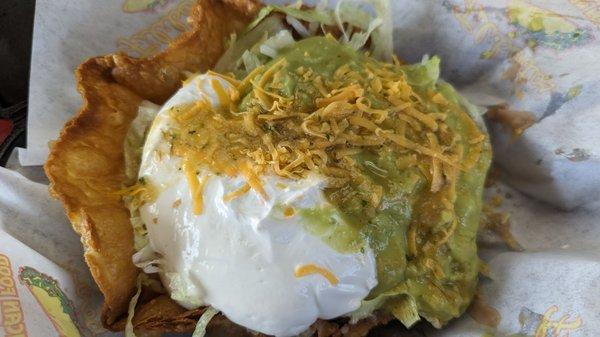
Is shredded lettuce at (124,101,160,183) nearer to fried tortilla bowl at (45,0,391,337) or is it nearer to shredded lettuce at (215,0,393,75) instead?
fried tortilla bowl at (45,0,391,337)

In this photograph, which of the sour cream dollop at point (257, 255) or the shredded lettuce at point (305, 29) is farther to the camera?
the shredded lettuce at point (305, 29)

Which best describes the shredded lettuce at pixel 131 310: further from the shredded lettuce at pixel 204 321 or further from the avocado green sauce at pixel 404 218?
the avocado green sauce at pixel 404 218

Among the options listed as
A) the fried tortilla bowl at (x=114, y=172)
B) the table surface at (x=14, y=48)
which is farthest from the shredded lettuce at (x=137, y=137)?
the table surface at (x=14, y=48)

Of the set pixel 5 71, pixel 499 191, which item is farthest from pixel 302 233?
pixel 5 71

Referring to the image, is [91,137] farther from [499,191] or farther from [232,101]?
[499,191]

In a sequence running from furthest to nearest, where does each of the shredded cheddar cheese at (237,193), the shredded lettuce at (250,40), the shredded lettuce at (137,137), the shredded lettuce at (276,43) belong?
the shredded lettuce at (250,40) → the shredded lettuce at (276,43) → the shredded lettuce at (137,137) → the shredded cheddar cheese at (237,193)

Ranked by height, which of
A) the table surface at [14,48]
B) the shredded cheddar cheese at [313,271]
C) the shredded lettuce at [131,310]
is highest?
the table surface at [14,48]

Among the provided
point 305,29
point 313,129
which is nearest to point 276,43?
point 305,29
